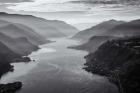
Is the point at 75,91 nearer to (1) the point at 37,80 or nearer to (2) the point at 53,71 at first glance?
(1) the point at 37,80

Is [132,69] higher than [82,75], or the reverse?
[132,69]

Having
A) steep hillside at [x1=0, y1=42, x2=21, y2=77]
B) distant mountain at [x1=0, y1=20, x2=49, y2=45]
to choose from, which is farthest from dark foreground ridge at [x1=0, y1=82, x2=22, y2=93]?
distant mountain at [x1=0, y1=20, x2=49, y2=45]

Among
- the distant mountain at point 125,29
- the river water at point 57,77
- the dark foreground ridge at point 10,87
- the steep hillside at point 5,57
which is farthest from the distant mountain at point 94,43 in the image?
the dark foreground ridge at point 10,87

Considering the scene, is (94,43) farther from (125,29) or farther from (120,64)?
(120,64)

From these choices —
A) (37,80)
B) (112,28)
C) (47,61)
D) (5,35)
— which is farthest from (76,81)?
(112,28)

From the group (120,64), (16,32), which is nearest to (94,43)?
(16,32)
